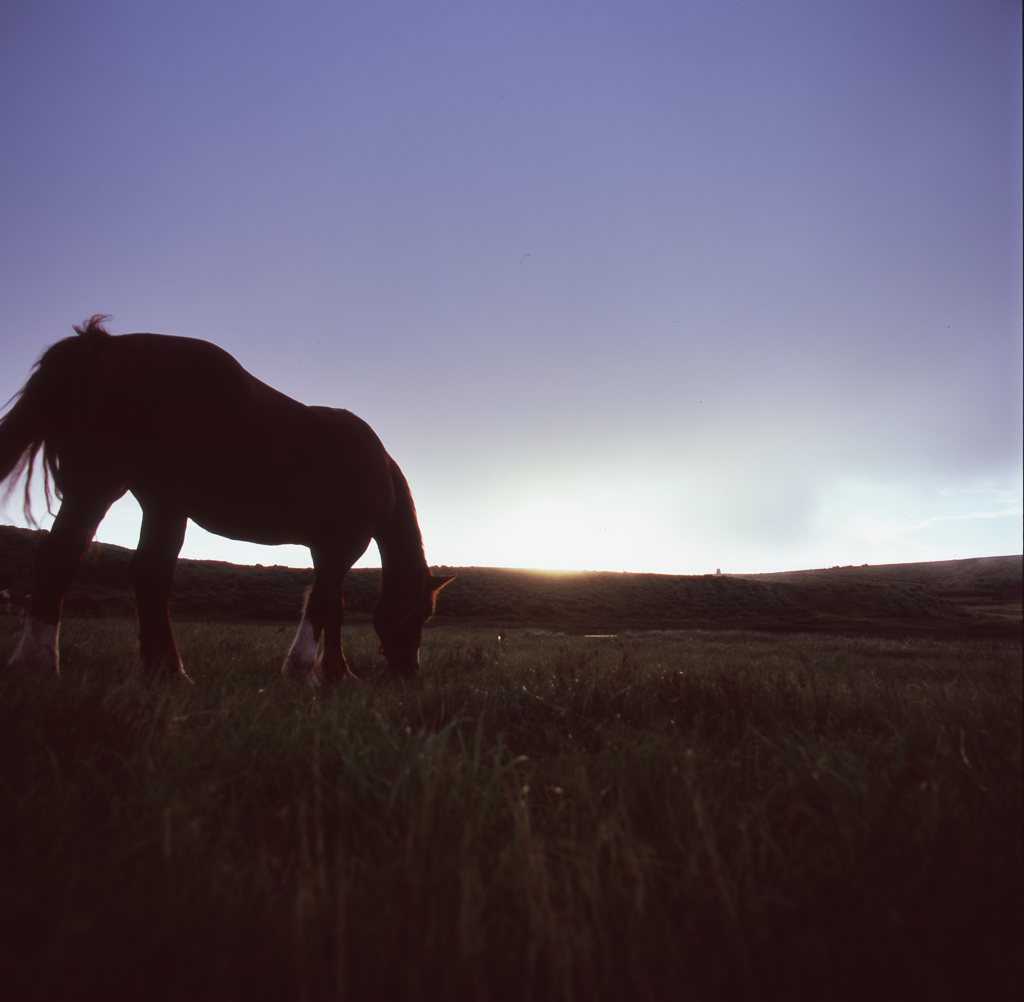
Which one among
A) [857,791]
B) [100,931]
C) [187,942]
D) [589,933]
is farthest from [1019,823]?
[100,931]

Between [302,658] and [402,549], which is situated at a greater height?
[402,549]

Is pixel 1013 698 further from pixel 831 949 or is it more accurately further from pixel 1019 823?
pixel 831 949

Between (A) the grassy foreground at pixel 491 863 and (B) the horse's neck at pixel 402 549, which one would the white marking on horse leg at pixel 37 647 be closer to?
(A) the grassy foreground at pixel 491 863

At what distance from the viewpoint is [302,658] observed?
18.8ft

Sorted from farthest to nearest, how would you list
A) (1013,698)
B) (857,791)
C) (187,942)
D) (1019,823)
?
(1013,698) → (857,791) → (1019,823) → (187,942)

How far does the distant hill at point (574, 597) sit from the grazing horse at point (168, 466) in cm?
2039

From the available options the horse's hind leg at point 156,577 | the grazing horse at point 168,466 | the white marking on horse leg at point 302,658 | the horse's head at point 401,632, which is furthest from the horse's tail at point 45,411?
the horse's head at point 401,632

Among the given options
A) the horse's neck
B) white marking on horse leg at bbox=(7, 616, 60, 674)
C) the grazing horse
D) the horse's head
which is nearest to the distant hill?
the horse's neck

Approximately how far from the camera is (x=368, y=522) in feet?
22.5

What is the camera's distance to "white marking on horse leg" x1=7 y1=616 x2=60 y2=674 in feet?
13.9

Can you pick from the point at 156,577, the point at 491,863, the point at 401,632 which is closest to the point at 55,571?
the point at 156,577

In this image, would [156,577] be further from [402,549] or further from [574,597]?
[574,597]

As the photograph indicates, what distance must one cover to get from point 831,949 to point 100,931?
1619 mm

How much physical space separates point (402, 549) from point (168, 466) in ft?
10.2
